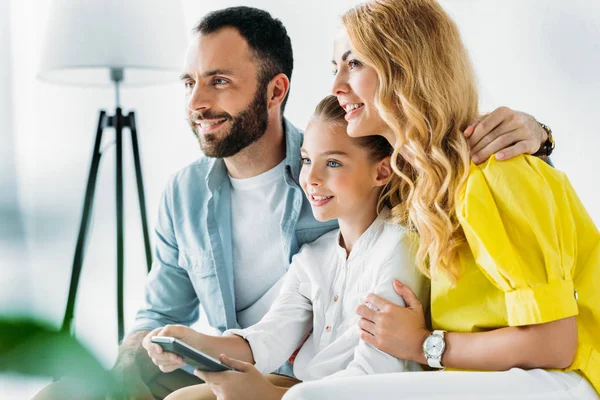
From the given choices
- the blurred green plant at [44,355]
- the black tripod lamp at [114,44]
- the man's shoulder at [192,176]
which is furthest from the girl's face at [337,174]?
the blurred green plant at [44,355]

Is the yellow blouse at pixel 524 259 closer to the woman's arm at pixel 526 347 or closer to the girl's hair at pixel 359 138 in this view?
the woman's arm at pixel 526 347

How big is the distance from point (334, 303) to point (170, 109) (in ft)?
Result: 6.29

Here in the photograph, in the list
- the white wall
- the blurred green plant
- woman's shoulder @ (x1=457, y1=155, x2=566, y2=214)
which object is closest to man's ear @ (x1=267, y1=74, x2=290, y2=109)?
the white wall

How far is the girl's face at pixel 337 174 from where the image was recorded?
58.4 inches

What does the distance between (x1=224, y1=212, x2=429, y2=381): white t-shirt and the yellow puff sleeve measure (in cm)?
23

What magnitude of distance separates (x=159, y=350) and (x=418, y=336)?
489mm

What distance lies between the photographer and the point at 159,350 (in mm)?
1289

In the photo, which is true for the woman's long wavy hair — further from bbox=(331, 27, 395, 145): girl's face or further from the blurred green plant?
the blurred green plant

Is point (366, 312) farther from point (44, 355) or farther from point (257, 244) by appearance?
point (44, 355)

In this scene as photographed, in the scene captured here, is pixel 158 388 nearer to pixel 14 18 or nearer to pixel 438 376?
pixel 438 376

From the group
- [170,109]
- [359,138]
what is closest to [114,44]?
[170,109]

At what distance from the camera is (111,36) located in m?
2.21

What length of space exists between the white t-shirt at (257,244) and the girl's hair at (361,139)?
0.36 m

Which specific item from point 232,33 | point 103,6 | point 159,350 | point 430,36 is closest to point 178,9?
point 103,6
